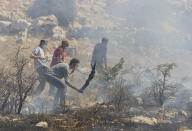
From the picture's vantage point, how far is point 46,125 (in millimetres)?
2135

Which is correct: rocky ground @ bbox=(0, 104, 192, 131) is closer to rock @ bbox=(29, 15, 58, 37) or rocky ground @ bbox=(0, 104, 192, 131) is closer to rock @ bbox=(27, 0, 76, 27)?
rock @ bbox=(29, 15, 58, 37)

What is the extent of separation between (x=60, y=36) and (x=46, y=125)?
303 inches

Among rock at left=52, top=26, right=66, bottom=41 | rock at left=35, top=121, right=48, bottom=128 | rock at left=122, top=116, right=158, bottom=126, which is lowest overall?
rock at left=122, top=116, right=158, bottom=126

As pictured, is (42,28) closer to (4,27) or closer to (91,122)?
(4,27)

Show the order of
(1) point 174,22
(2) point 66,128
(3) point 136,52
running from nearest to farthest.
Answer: (2) point 66,128
(3) point 136,52
(1) point 174,22

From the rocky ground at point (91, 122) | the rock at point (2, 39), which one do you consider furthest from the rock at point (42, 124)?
the rock at point (2, 39)

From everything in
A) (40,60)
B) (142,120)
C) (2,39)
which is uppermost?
(2,39)

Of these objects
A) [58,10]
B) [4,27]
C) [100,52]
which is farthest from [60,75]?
[58,10]

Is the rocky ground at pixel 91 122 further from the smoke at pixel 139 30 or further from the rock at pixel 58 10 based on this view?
the rock at pixel 58 10

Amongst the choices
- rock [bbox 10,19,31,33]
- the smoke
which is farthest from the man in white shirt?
rock [bbox 10,19,31,33]

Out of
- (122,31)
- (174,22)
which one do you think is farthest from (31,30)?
(174,22)

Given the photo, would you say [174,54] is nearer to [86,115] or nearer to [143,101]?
[143,101]

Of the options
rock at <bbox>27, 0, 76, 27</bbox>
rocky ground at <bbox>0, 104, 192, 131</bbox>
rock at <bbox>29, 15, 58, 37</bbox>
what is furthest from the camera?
rock at <bbox>27, 0, 76, 27</bbox>

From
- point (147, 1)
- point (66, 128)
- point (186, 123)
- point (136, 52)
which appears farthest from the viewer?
point (147, 1)
